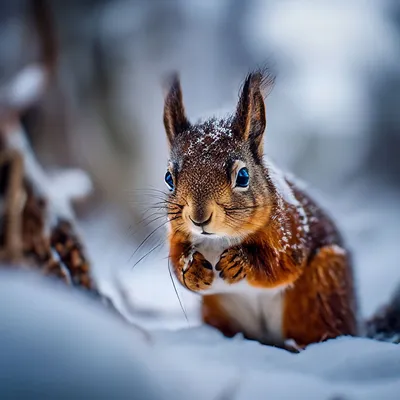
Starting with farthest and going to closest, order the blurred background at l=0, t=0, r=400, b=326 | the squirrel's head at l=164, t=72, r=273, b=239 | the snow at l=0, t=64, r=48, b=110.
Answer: the snow at l=0, t=64, r=48, b=110, the blurred background at l=0, t=0, r=400, b=326, the squirrel's head at l=164, t=72, r=273, b=239

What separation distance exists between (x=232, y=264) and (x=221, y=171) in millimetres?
92

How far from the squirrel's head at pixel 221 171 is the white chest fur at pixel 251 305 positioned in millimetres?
47

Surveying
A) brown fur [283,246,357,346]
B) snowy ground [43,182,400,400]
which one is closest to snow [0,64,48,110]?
snowy ground [43,182,400,400]

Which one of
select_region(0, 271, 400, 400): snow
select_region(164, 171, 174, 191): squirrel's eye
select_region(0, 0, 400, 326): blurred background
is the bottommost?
select_region(0, 271, 400, 400): snow

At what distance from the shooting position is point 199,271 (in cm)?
54

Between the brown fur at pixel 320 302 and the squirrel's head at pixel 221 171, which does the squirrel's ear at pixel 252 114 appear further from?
the brown fur at pixel 320 302

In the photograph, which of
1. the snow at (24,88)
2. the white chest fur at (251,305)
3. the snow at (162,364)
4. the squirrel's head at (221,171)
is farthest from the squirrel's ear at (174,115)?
the snow at (24,88)

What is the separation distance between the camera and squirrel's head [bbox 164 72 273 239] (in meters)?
0.49

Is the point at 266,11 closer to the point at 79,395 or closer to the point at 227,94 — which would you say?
the point at 227,94

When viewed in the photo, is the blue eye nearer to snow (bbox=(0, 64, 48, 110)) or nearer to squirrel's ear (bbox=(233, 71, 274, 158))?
squirrel's ear (bbox=(233, 71, 274, 158))

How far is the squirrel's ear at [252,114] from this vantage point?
505 mm

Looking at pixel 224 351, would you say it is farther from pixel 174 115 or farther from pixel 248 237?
pixel 174 115

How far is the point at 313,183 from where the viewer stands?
2.13ft

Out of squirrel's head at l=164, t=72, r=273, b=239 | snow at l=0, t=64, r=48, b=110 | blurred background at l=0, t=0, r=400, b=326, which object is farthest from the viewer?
snow at l=0, t=64, r=48, b=110
